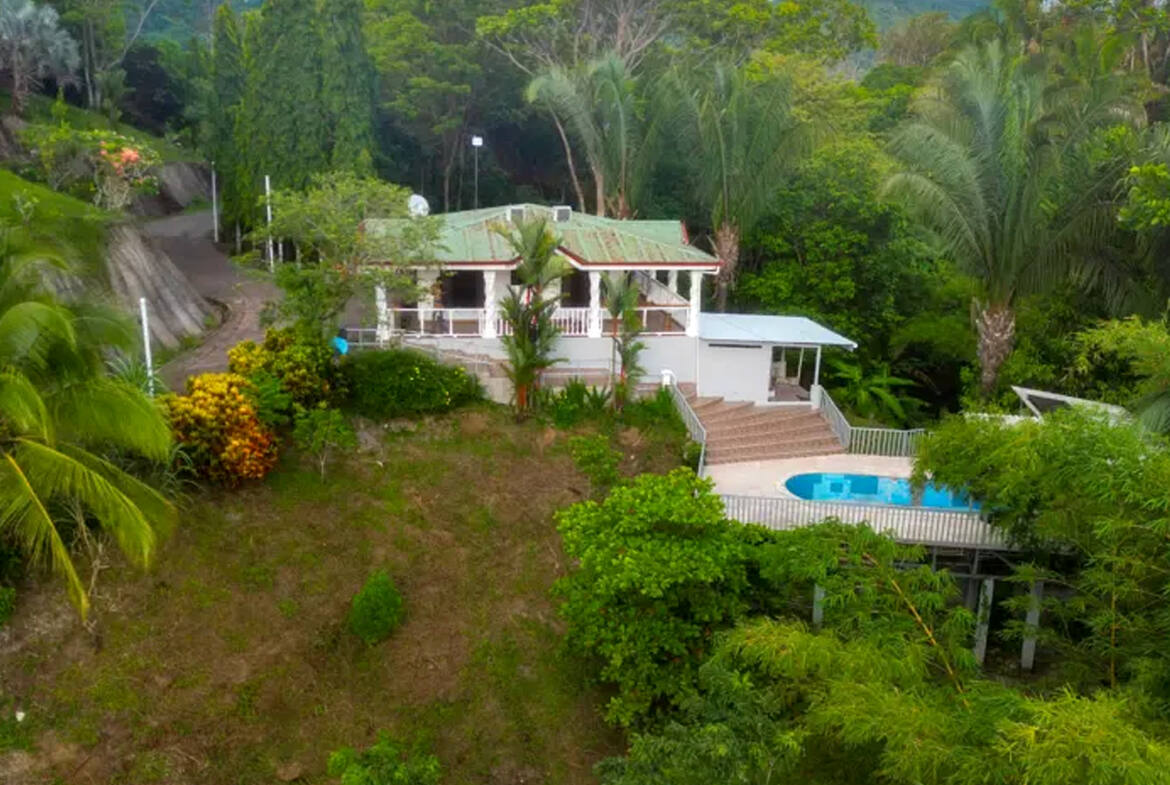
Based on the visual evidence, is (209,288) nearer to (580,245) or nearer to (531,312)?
(580,245)

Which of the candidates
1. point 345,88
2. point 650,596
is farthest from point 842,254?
point 345,88

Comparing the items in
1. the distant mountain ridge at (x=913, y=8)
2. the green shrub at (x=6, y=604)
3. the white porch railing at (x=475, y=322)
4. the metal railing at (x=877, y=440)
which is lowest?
the green shrub at (x=6, y=604)

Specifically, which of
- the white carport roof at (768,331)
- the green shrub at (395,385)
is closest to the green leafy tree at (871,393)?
the white carport roof at (768,331)

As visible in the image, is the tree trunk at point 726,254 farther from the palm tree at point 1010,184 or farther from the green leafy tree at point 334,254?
the green leafy tree at point 334,254

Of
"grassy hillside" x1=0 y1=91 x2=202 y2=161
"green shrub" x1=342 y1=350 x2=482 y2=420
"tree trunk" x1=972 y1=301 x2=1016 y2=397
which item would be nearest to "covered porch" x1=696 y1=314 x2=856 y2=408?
"tree trunk" x1=972 y1=301 x2=1016 y2=397

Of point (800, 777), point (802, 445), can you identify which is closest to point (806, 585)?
point (800, 777)

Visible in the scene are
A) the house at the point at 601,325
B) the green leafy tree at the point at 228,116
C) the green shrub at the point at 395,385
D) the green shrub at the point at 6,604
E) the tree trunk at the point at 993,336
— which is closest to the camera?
the green shrub at the point at 6,604

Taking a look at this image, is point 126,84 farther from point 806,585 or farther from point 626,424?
point 806,585
